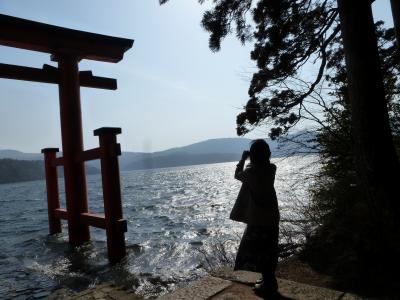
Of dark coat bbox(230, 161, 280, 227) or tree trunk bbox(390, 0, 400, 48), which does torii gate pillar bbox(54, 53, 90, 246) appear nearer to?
dark coat bbox(230, 161, 280, 227)

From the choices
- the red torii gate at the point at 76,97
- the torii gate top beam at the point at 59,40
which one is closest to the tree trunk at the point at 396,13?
the red torii gate at the point at 76,97

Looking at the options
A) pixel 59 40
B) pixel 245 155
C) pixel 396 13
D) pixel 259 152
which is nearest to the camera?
pixel 259 152

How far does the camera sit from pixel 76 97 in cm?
752

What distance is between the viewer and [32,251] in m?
9.44

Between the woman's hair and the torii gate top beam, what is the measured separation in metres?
5.66

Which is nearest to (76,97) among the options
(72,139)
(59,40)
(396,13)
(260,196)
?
(72,139)

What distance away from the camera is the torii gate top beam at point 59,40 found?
6574 mm

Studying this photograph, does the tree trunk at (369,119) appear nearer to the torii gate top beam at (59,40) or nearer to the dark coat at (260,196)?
the dark coat at (260,196)

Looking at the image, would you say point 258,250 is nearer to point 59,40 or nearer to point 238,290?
point 238,290

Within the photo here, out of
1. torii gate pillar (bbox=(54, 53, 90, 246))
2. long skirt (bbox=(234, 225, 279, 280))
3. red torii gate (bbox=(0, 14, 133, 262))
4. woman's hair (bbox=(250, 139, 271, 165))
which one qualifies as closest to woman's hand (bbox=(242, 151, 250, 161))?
woman's hair (bbox=(250, 139, 271, 165))

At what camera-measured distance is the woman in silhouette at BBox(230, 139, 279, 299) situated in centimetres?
313

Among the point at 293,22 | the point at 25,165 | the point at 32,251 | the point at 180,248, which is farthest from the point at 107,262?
the point at 25,165

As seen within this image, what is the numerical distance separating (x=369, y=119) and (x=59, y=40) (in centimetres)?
606

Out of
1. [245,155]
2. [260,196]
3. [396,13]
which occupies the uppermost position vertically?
[396,13]
